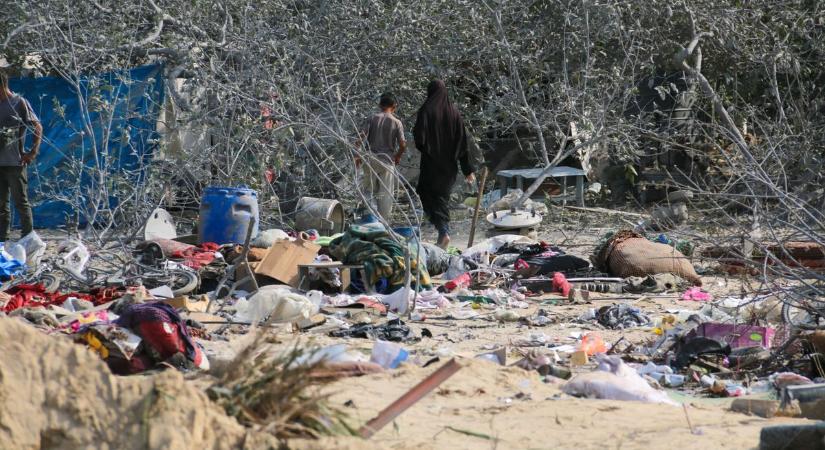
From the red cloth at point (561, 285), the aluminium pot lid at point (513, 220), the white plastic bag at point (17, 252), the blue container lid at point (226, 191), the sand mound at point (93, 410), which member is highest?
the sand mound at point (93, 410)

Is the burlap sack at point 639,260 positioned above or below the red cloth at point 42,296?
below

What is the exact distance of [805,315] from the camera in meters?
7.05

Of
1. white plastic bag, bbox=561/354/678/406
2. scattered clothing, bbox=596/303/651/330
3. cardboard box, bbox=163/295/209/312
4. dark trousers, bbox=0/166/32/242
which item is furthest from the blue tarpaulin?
white plastic bag, bbox=561/354/678/406

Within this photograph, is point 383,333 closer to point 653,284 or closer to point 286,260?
point 286,260

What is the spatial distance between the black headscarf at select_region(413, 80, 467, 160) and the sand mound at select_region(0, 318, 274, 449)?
8.00 meters

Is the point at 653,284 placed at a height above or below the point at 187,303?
below

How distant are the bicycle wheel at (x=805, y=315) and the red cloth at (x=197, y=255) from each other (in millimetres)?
4534

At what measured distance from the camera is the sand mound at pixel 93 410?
335 cm

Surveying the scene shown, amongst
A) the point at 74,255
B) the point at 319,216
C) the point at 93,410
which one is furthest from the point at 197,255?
the point at 93,410

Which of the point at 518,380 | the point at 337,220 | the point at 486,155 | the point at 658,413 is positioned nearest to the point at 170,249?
the point at 337,220

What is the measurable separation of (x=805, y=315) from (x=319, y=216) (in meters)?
5.34

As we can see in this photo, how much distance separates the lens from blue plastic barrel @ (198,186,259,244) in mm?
9984

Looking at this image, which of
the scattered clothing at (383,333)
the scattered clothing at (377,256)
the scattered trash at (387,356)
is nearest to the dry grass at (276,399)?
the scattered trash at (387,356)

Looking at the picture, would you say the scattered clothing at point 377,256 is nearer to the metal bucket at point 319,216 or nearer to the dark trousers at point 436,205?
the metal bucket at point 319,216
